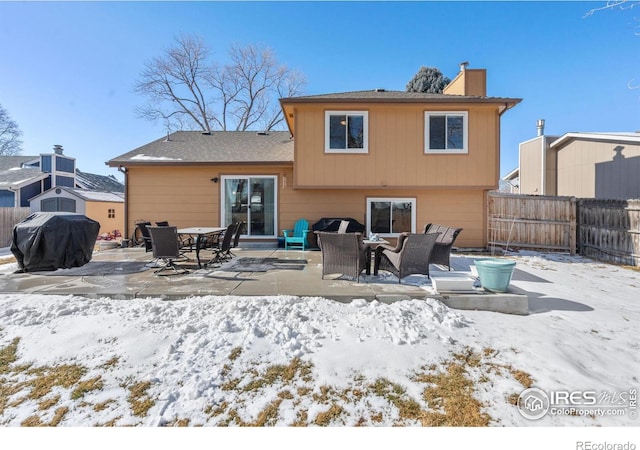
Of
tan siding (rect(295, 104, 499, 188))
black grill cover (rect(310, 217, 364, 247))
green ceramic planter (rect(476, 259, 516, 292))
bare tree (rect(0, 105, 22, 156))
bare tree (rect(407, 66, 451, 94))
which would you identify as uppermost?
bare tree (rect(407, 66, 451, 94))

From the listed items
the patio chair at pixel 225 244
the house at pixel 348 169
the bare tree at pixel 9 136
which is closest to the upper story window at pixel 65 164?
the bare tree at pixel 9 136

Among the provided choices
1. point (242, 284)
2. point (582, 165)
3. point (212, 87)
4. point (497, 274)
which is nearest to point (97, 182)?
point (212, 87)

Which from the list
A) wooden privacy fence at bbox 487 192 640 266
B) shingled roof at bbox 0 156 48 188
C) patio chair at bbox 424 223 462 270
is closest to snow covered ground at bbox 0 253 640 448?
patio chair at bbox 424 223 462 270

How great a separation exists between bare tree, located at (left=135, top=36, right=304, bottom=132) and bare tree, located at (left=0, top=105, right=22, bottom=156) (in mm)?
18196

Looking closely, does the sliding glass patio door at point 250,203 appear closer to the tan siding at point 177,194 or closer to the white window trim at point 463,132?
the tan siding at point 177,194

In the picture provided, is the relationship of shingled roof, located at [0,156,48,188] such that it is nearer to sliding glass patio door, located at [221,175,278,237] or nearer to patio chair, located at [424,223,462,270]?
sliding glass patio door, located at [221,175,278,237]

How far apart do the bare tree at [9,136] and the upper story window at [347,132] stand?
117 ft

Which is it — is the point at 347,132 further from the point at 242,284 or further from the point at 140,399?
the point at 140,399

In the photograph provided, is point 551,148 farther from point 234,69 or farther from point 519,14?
point 234,69

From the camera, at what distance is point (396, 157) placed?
8750 millimetres

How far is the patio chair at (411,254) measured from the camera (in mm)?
4695

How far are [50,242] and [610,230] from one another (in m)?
13.2

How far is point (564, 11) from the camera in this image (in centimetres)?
666

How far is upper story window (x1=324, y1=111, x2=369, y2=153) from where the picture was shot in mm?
8633
